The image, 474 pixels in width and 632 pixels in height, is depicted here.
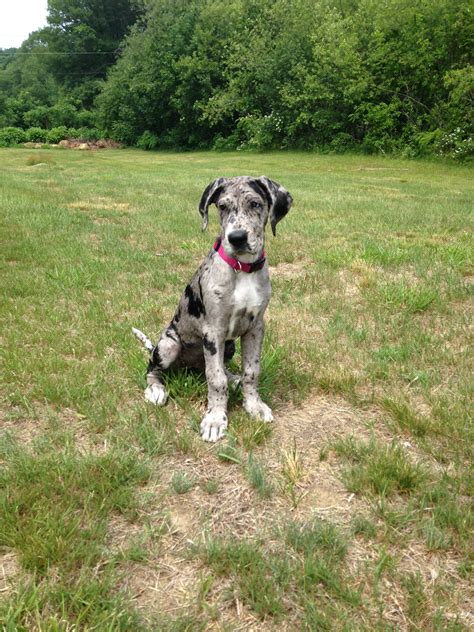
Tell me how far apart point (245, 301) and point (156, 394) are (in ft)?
3.53

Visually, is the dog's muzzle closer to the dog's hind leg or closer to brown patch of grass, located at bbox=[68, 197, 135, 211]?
the dog's hind leg

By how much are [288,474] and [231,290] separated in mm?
Result: 1264

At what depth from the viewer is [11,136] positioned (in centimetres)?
4722

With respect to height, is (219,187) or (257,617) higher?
(219,187)

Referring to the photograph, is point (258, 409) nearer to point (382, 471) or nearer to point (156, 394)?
point (156, 394)

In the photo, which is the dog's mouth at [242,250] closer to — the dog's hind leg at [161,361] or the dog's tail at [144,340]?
the dog's hind leg at [161,361]

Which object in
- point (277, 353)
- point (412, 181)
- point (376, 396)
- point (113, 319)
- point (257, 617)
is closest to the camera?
point (257, 617)

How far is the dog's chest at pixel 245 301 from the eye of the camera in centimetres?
339

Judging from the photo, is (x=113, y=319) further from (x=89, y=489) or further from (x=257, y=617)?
(x=257, y=617)

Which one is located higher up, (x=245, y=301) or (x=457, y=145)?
(x=457, y=145)

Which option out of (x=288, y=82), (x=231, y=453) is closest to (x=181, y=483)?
(x=231, y=453)

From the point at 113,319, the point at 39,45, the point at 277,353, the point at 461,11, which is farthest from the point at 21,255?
the point at 39,45

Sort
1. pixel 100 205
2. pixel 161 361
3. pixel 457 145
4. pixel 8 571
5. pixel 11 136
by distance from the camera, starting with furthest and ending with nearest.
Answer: pixel 11 136, pixel 457 145, pixel 100 205, pixel 161 361, pixel 8 571

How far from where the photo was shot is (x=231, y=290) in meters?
3.38
